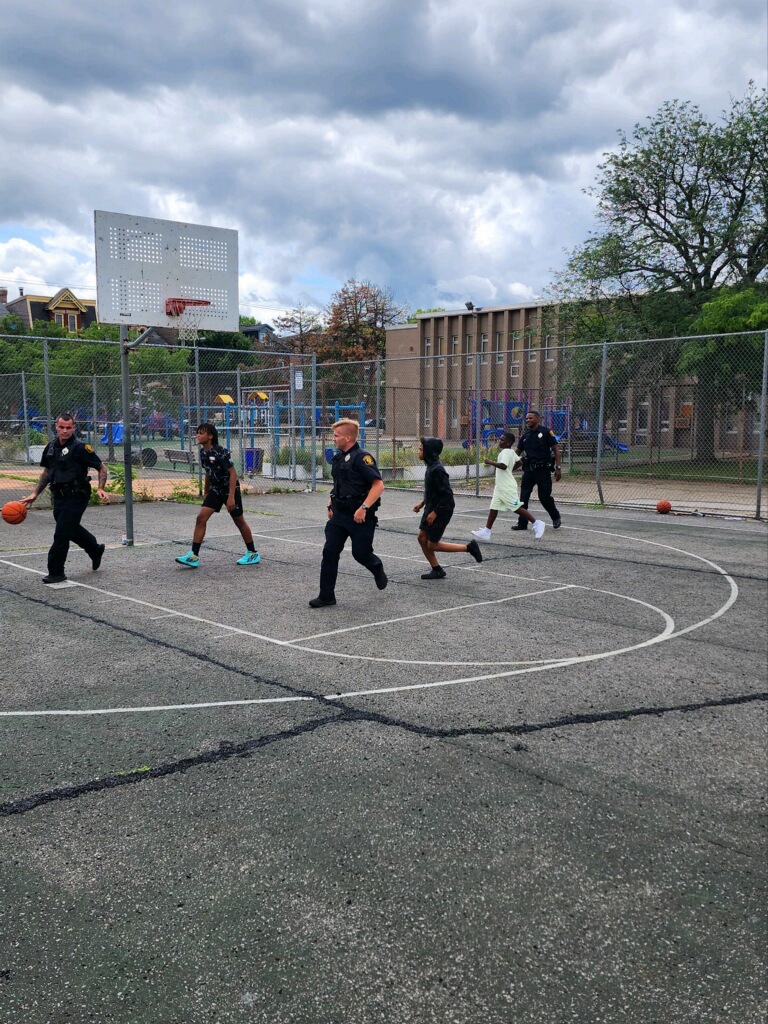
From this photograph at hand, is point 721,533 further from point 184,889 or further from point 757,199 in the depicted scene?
point 757,199

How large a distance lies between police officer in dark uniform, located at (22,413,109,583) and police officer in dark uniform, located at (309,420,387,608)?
287 cm

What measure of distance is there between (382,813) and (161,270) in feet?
35.9

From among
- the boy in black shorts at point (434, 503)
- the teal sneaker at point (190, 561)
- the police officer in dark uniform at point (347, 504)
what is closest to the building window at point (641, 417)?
the boy in black shorts at point (434, 503)

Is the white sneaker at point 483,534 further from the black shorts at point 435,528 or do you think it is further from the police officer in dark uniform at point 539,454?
the black shorts at point 435,528

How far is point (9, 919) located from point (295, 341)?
63.4 meters

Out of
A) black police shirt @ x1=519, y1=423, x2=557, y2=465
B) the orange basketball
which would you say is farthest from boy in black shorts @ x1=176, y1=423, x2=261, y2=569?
black police shirt @ x1=519, y1=423, x2=557, y2=465

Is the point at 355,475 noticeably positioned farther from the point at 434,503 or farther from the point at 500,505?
the point at 500,505

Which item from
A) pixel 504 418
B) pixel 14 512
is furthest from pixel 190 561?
pixel 504 418

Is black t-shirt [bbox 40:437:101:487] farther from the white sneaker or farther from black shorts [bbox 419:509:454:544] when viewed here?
the white sneaker

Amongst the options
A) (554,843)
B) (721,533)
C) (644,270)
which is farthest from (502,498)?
(644,270)

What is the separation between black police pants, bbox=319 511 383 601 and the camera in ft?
27.8

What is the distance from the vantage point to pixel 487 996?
2.88 meters

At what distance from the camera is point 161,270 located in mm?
13219

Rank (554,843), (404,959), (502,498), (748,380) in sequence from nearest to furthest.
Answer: (404,959) < (554,843) < (502,498) < (748,380)
